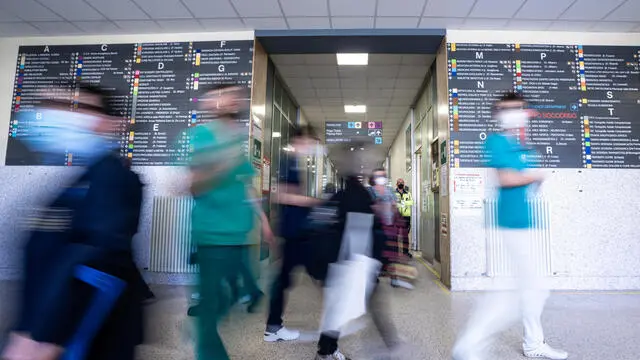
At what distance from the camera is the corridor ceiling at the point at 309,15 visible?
142 inches

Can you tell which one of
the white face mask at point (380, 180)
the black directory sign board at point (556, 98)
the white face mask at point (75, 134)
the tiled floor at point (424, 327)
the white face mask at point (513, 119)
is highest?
the black directory sign board at point (556, 98)

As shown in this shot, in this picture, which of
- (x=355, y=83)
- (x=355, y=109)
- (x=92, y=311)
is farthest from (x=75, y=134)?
(x=355, y=109)

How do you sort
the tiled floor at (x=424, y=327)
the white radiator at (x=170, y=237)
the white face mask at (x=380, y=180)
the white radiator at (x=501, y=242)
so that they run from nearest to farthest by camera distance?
the white face mask at (x=380, y=180)
the tiled floor at (x=424, y=327)
the white radiator at (x=501, y=242)
the white radiator at (x=170, y=237)

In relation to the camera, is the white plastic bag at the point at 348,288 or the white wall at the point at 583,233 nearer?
the white plastic bag at the point at 348,288

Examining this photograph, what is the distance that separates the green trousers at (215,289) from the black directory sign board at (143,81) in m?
2.84

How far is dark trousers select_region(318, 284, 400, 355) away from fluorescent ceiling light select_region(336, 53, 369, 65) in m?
3.83

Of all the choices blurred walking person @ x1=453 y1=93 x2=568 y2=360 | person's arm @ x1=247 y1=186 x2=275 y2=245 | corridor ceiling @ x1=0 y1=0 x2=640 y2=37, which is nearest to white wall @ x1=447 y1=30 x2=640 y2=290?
corridor ceiling @ x1=0 y1=0 x2=640 y2=37

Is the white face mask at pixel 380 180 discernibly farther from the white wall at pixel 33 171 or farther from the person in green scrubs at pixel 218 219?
the white wall at pixel 33 171

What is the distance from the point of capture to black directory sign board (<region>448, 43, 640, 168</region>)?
3918 mm

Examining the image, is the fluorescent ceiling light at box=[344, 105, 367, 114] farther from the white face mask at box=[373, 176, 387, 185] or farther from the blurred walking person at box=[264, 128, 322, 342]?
the white face mask at box=[373, 176, 387, 185]

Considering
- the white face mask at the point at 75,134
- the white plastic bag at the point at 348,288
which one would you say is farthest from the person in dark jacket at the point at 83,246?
the white plastic bag at the point at 348,288

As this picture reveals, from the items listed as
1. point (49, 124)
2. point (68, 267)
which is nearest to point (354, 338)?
point (68, 267)

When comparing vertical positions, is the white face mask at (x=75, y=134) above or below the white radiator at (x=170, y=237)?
above

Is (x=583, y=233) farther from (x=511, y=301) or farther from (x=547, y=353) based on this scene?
(x=511, y=301)
